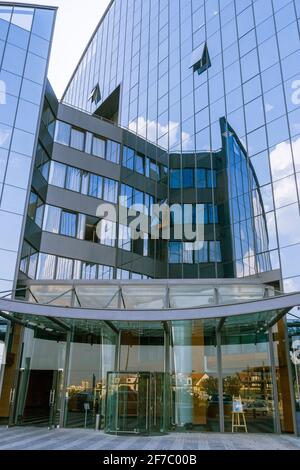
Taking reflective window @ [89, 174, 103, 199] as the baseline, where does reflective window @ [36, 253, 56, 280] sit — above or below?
below

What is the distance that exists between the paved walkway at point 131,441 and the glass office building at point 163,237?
44.1 inches

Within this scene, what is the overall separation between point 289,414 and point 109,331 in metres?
8.26

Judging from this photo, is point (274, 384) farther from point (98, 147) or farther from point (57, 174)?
point (98, 147)

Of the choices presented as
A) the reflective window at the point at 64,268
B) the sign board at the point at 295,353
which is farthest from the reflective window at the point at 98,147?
the sign board at the point at 295,353

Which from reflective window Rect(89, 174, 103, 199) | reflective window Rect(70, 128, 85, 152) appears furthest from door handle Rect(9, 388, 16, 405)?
reflective window Rect(70, 128, 85, 152)

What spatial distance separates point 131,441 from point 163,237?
12.6m

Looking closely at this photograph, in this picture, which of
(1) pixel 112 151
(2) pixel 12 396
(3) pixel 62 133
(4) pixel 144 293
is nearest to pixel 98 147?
(1) pixel 112 151

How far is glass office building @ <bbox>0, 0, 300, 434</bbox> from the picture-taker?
53.7 feet

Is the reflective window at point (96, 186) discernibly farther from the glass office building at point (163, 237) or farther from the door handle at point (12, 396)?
the door handle at point (12, 396)

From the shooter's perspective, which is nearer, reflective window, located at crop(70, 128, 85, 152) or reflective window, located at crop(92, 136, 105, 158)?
reflective window, located at crop(70, 128, 85, 152)

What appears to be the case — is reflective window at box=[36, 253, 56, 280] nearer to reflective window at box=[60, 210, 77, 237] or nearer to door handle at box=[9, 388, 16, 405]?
reflective window at box=[60, 210, 77, 237]

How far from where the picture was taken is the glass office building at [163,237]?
53.7 feet

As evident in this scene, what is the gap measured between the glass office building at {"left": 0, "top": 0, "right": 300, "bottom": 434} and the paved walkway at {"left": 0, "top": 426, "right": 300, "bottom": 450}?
1.12m
